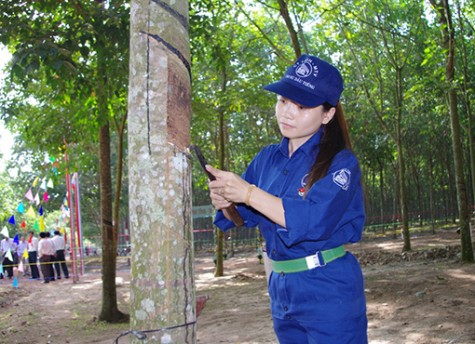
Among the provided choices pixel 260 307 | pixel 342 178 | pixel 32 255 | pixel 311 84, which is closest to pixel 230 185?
pixel 342 178

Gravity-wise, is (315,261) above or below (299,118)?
below

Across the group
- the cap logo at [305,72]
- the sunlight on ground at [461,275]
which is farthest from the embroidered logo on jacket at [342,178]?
the sunlight on ground at [461,275]

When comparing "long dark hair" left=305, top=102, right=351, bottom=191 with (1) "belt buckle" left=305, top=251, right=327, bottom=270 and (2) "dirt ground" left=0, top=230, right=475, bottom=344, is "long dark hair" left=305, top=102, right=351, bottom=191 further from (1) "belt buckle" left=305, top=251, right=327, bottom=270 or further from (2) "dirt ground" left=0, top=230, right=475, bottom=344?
(2) "dirt ground" left=0, top=230, right=475, bottom=344

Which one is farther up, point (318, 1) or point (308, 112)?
point (318, 1)

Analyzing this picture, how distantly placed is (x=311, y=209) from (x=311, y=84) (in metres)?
0.52

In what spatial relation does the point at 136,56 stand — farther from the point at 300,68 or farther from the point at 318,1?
the point at 318,1

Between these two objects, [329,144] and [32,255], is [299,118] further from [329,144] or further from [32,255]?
[32,255]

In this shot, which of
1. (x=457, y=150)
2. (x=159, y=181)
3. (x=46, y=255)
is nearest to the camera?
(x=159, y=181)

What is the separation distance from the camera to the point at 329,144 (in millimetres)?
2258

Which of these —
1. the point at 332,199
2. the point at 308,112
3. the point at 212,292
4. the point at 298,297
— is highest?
the point at 308,112

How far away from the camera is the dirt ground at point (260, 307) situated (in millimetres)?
5988

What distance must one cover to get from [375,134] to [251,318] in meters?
18.1

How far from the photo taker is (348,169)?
2.15 metres

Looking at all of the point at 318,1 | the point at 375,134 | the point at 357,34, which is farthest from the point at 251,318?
the point at 375,134
